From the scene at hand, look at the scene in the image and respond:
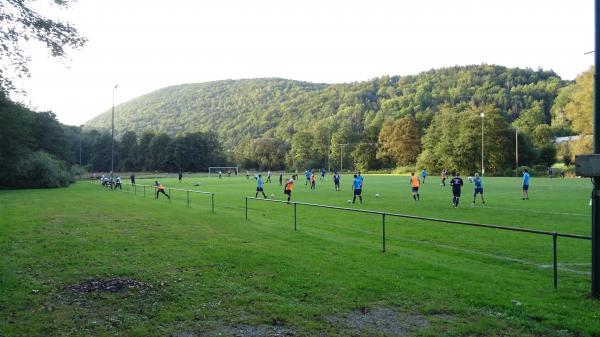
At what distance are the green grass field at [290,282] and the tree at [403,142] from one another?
94041mm

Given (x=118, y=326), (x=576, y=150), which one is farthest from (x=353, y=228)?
(x=576, y=150)

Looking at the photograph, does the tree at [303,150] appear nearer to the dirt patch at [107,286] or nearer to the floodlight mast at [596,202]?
the dirt patch at [107,286]

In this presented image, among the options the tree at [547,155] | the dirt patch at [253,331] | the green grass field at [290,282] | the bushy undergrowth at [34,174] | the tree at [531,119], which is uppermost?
the tree at [531,119]

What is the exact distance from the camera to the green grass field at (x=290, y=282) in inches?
220

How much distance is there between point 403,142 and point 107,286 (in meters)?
105

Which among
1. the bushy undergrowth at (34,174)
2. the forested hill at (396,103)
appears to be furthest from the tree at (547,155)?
the bushy undergrowth at (34,174)

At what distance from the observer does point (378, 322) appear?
5.71 metres

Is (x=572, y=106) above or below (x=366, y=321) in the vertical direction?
above

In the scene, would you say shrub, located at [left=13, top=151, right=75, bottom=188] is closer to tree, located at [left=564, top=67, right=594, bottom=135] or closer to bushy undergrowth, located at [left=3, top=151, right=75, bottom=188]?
bushy undergrowth, located at [left=3, top=151, right=75, bottom=188]

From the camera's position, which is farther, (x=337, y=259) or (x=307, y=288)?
(x=337, y=259)

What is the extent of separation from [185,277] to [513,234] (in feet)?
35.4

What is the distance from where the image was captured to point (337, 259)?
9781 mm

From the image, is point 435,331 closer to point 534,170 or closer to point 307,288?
point 307,288

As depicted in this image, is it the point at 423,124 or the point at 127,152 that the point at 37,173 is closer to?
the point at 127,152
